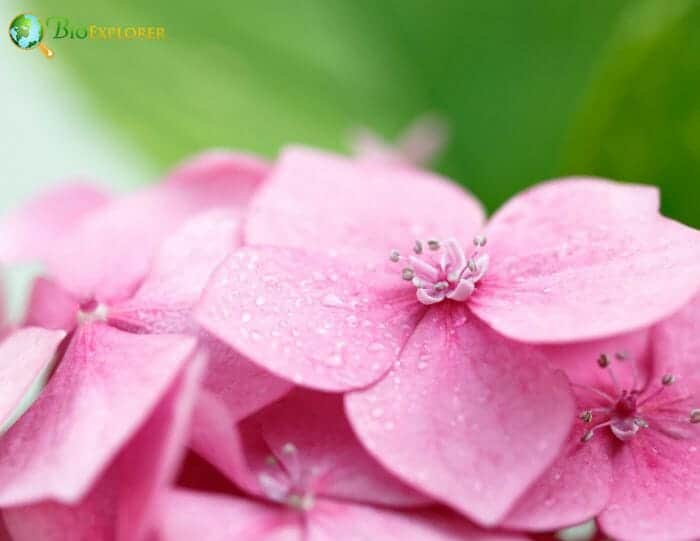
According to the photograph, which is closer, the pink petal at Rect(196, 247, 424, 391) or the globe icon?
the pink petal at Rect(196, 247, 424, 391)

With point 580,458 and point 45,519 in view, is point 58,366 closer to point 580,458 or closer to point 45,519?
point 45,519

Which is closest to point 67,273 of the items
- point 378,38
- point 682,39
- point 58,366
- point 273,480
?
point 58,366

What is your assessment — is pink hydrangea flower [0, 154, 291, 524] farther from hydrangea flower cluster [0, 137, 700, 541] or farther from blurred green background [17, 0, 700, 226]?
blurred green background [17, 0, 700, 226]

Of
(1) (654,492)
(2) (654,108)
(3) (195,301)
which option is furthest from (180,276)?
(2) (654,108)

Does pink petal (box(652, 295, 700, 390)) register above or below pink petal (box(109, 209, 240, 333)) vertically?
below

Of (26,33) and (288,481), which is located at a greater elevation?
(26,33)

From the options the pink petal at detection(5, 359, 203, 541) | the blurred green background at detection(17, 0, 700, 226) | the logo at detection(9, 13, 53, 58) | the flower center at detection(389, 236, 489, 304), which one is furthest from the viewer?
the blurred green background at detection(17, 0, 700, 226)

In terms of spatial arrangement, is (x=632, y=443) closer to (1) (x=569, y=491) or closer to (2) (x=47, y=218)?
(1) (x=569, y=491)

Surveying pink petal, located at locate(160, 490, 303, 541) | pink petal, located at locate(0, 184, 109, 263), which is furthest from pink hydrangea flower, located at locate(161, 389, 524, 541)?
pink petal, located at locate(0, 184, 109, 263)
